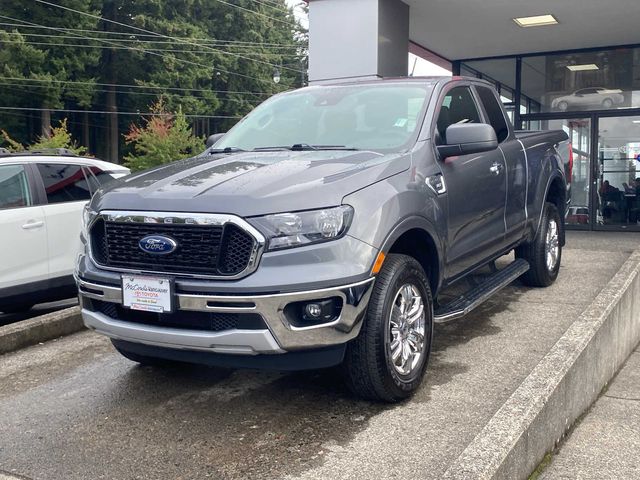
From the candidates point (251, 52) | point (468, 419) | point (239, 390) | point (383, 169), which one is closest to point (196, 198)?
point (383, 169)

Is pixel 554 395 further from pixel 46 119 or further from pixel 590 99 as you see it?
pixel 46 119

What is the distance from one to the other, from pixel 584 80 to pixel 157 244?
1148 cm

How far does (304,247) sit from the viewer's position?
3373 millimetres

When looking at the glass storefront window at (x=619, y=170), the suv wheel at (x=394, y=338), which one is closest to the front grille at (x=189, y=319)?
the suv wheel at (x=394, y=338)

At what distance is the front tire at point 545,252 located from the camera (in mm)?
6395

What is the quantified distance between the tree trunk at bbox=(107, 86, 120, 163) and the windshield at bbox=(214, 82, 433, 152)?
43.9m

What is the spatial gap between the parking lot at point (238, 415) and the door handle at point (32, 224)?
4.53 feet

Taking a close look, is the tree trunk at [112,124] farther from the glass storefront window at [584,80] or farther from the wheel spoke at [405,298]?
the wheel spoke at [405,298]

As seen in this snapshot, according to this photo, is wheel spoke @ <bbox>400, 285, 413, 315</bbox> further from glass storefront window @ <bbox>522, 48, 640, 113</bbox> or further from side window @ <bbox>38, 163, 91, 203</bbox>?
glass storefront window @ <bbox>522, 48, 640, 113</bbox>

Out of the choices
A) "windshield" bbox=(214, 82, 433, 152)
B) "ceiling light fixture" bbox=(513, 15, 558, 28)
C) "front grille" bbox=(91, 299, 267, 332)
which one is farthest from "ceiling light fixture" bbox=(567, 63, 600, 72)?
"front grille" bbox=(91, 299, 267, 332)

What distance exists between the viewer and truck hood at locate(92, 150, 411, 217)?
11.2 ft

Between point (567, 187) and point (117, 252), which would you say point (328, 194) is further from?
point (567, 187)

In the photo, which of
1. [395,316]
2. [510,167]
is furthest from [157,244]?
[510,167]

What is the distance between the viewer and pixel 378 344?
11.8ft
